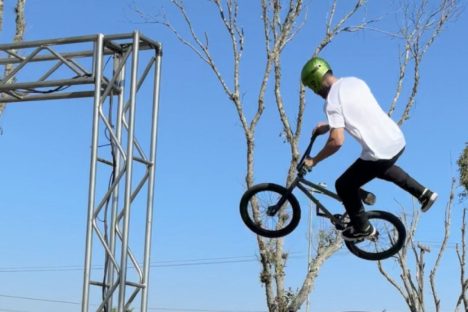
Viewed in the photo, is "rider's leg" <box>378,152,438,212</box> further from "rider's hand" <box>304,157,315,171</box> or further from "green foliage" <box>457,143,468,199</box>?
"green foliage" <box>457,143,468,199</box>

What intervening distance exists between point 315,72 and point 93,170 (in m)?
2.28

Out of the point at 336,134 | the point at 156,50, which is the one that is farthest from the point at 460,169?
the point at 336,134

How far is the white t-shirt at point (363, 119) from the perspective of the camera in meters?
5.87

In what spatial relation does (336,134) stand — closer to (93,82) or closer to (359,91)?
(359,91)

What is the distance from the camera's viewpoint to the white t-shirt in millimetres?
5871

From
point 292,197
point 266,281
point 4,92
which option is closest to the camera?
point 292,197

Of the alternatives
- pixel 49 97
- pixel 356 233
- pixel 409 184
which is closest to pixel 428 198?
pixel 409 184

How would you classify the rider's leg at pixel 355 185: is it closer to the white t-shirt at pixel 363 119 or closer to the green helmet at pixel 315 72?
the white t-shirt at pixel 363 119

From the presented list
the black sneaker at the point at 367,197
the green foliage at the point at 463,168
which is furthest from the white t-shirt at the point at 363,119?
the green foliage at the point at 463,168

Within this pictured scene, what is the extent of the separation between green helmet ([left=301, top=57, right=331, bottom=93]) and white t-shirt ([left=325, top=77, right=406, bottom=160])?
6.6 inches

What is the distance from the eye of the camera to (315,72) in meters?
6.08

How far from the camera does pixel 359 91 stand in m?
5.94

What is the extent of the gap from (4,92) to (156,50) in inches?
69.8

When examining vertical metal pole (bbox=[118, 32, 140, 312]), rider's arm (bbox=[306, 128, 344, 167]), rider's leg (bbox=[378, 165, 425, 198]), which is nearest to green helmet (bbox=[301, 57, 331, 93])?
rider's arm (bbox=[306, 128, 344, 167])
